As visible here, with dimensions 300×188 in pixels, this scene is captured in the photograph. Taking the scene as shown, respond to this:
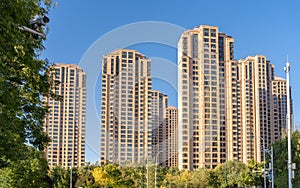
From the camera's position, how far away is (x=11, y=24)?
19.0ft

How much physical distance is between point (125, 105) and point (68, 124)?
13.9m

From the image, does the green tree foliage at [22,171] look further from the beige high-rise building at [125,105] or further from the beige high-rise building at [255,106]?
the beige high-rise building at [255,106]

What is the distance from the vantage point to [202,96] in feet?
140

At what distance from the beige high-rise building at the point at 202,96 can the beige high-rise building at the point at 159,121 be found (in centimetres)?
140

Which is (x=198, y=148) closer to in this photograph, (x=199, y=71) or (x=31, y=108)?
(x=199, y=71)

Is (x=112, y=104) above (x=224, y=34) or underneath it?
underneath

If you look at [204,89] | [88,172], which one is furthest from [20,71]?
[204,89]

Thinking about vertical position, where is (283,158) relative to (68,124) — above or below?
below

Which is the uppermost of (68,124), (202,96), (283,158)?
(202,96)

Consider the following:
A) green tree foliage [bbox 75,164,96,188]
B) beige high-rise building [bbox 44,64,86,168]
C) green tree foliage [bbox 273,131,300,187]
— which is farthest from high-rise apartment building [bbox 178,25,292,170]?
beige high-rise building [bbox 44,64,86,168]

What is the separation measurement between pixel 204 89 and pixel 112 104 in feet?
42.3

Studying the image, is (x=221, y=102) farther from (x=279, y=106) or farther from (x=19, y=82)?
(x=19, y=82)

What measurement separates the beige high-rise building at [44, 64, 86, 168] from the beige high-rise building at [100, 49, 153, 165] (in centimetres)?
787

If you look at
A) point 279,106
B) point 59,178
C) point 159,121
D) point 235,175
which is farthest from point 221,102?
point 59,178
